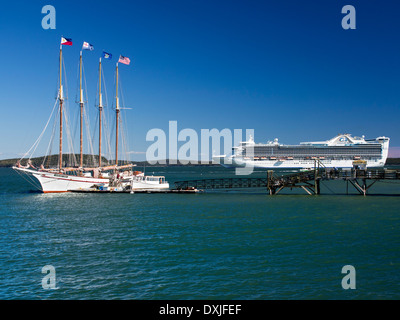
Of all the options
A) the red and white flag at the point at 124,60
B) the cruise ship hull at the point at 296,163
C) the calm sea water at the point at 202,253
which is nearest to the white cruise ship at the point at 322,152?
the cruise ship hull at the point at 296,163

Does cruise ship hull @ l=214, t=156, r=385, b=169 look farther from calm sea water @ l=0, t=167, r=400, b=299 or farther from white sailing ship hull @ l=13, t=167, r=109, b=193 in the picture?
calm sea water @ l=0, t=167, r=400, b=299

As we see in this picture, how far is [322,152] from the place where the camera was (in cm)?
16212

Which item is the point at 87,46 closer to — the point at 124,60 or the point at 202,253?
the point at 124,60

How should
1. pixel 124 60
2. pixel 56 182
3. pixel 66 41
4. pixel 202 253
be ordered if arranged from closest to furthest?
pixel 202 253
pixel 66 41
pixel 56 182
pixel 124 60

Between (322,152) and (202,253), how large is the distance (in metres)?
153

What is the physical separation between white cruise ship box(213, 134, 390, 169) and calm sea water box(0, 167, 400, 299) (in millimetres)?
131096

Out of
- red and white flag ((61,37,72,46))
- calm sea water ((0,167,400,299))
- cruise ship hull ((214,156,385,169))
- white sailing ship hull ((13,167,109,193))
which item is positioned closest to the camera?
calm sea water ((0,167,400,299))

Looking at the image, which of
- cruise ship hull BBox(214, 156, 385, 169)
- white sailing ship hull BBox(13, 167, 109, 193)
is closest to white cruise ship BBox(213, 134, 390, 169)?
cruise ship hull BBox(214, 156, 385, 169)

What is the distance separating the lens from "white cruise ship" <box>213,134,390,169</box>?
161625 mm

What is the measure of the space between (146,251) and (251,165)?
154 m

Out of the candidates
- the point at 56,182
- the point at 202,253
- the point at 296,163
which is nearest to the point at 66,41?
the point at 56,182

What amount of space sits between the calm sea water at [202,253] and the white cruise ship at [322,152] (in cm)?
13110
